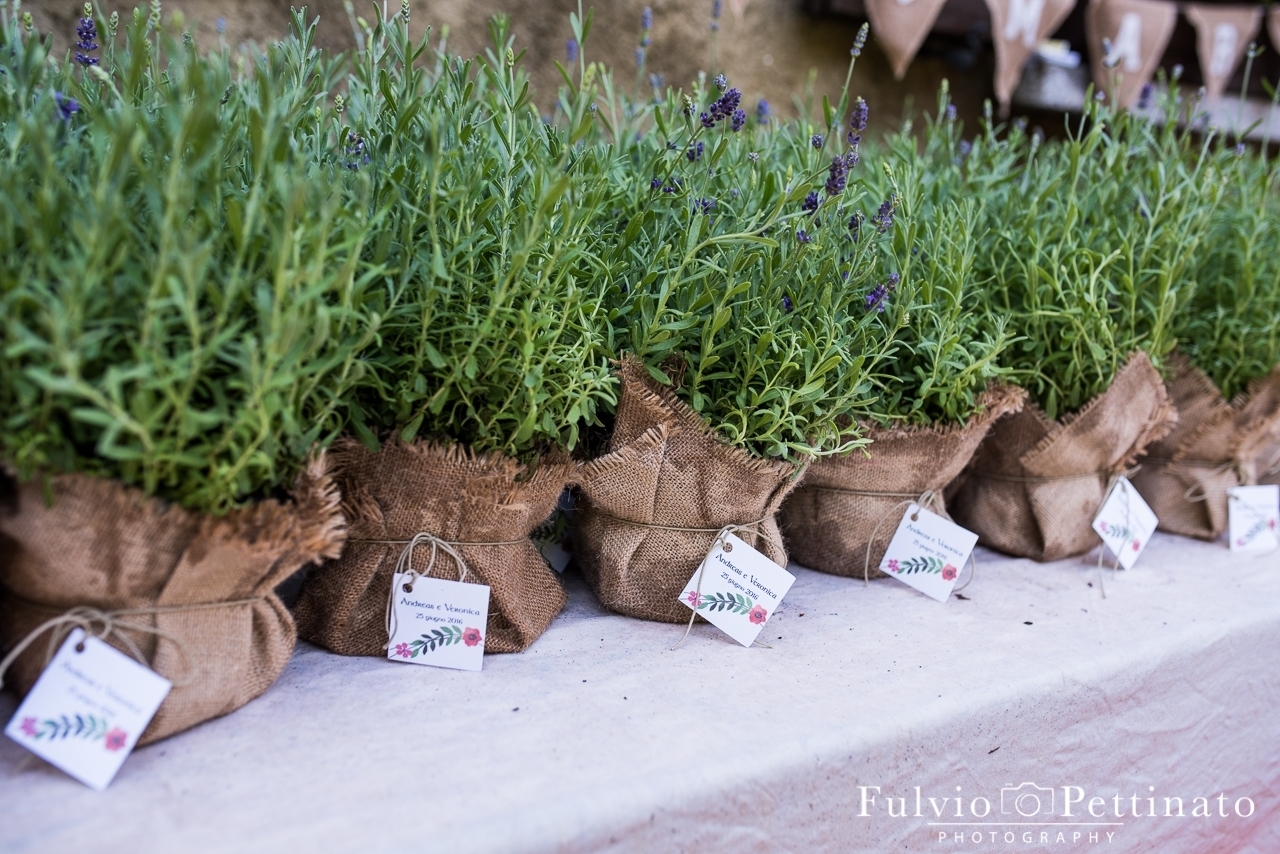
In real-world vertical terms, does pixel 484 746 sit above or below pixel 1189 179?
below

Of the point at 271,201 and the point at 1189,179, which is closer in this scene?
the point at 271,201

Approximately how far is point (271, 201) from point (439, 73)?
0.34 metres

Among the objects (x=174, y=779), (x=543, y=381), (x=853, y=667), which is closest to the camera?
(x=174, y=779)

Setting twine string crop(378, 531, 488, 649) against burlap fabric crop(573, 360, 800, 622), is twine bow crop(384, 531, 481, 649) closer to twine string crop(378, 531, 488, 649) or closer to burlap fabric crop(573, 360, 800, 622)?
twine string crop(378, 531, 488, 649)

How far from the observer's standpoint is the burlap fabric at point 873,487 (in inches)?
44.0

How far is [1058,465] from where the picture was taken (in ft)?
4.15

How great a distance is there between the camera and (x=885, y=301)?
955mm

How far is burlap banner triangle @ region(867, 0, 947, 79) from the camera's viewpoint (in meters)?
2.39

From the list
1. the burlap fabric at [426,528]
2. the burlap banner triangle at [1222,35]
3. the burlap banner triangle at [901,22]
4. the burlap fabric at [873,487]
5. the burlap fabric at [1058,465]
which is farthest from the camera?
the burlap banner triangle at [1222,35]

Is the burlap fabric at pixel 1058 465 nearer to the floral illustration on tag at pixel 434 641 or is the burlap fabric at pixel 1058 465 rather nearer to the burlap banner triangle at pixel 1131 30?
the floral illustration on tag at pixel 434 641

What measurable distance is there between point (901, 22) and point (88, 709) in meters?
2.46

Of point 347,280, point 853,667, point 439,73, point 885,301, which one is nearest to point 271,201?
point 347,280

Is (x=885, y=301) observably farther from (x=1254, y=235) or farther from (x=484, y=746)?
(x=1254, y=235)

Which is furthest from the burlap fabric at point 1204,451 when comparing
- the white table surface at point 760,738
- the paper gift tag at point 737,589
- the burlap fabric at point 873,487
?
the paper gift tag at point 737,589
